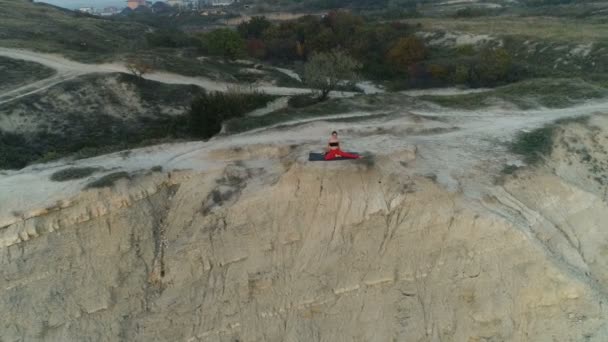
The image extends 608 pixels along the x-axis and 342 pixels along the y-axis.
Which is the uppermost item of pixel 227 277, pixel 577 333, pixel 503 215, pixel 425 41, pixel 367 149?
pixel 425 41

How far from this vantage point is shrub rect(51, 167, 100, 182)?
19359 millimetres

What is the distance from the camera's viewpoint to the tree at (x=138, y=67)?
43.9 meters

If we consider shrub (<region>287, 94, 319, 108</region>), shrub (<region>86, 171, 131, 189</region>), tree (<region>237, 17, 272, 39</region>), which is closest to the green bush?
shrub (<region>287, 94, 319, 108</region>)

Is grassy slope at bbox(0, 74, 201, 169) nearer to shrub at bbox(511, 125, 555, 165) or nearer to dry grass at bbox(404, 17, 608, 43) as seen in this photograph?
shrub at bbox(511, 125, 555, 165)

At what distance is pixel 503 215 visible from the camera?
16297mm

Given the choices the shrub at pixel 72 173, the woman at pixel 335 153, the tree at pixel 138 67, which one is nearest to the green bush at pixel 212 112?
the shrub at pixel 72 173

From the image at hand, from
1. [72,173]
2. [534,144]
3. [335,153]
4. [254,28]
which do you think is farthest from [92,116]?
[254,28]

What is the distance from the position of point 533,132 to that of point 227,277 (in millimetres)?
16691

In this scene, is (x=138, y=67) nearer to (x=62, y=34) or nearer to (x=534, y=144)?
(x=62, y=34)

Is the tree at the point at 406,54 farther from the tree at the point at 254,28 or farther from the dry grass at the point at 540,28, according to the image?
the tree at the point at 254,28

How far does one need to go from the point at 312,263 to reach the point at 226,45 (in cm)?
4722

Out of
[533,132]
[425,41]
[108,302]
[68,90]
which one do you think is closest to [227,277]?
[108,302]

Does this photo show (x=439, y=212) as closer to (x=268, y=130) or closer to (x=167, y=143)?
(x=268, y=130)

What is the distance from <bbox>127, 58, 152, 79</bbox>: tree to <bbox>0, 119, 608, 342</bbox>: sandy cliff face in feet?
95.1
